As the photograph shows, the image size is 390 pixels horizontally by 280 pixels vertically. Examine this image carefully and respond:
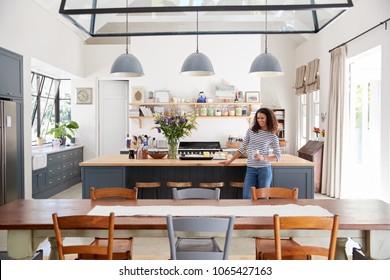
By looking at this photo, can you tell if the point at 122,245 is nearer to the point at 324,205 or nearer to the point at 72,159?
the point at 324,205

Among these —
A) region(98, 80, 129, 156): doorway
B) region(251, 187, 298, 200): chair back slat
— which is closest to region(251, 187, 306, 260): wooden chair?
region(251, 187, 298, 200): chair back slat

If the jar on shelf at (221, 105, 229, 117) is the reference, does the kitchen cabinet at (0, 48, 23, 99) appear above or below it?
above

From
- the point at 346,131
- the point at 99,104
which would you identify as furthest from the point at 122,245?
the point at 99,104

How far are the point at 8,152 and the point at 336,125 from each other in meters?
5.08

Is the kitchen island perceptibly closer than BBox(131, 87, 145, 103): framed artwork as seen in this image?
Yes

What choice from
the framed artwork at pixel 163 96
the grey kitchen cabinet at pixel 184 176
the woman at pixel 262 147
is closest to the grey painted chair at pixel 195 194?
the woman at pixel 262 147

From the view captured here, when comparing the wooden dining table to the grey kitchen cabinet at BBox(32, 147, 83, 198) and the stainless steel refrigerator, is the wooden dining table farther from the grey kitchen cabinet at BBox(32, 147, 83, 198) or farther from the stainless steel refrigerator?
the grey kitchen cabinet at BBox(32, 147, 83, 198)

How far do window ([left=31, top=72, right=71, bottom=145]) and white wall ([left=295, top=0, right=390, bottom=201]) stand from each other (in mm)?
5649

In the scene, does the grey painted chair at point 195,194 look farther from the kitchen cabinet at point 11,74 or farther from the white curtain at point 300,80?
the white curtain at point 300,80

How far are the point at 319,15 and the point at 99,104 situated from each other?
23.7ft

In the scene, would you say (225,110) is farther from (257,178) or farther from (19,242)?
(19,242)

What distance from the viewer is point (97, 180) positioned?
4.74 metres

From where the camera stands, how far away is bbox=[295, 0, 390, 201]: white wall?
204 inches

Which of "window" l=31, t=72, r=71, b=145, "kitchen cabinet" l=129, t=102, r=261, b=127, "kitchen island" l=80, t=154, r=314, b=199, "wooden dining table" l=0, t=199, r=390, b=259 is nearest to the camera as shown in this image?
"wooden dining table" l=0, t=199, r=390, b=259
